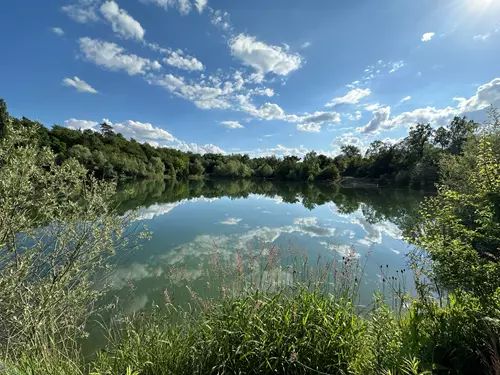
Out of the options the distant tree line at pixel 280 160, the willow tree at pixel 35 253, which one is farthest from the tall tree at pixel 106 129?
the willow tree at pixel 35 253

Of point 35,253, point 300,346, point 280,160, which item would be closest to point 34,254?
point 35,253

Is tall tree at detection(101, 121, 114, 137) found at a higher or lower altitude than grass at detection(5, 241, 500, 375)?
higher

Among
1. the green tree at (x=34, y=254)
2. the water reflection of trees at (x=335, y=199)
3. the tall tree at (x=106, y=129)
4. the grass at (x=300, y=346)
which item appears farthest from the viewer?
the tall tree at (x=106, y=129)

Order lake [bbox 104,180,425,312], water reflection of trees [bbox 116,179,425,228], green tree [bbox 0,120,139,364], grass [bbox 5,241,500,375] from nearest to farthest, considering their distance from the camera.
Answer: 1. grass [bbox 5,241,500,375]
2. green tree [bbox 0,120,139,364]
3. lake [bbox 104,180,425,312]
4. water reflection of trees [bbox 116,179,425,228]

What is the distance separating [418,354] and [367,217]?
64.8ft

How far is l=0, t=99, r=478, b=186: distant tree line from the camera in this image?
4494 centimetres

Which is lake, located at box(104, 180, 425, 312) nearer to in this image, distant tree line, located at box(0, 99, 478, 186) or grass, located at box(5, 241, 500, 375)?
grass, located at box(5, 241, 500, 375)

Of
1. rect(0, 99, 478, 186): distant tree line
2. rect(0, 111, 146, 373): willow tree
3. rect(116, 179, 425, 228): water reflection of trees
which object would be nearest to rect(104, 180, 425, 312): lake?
rect(116, 179, 425, 228): water reflection of trees

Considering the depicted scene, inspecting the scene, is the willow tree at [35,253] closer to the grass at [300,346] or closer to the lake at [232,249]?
the grass at [300,346]

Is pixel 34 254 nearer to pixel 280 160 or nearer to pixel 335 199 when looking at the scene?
pixel 335 199

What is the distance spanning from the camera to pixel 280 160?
102250 mm

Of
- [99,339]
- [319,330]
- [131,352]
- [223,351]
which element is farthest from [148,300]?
[319,330]

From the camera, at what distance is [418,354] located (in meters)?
2.43

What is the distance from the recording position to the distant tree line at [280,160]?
4494 centimetres
